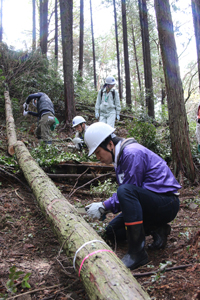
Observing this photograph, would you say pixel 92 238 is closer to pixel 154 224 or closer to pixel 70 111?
pixel 154 224

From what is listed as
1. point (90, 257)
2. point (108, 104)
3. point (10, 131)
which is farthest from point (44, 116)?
point (90, 257)

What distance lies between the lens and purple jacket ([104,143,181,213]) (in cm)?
250

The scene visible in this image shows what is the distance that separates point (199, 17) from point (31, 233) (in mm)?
8390

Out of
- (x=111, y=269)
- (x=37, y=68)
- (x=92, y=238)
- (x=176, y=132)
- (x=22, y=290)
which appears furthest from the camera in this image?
(x=37, y=68)

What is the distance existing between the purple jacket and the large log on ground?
2.13 ft

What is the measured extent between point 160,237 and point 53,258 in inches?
50.2

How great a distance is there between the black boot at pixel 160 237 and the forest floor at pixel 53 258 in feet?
0.23

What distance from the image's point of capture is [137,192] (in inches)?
98.3

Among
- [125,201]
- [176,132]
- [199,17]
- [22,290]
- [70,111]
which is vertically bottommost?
[22,290]

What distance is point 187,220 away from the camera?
364 cm

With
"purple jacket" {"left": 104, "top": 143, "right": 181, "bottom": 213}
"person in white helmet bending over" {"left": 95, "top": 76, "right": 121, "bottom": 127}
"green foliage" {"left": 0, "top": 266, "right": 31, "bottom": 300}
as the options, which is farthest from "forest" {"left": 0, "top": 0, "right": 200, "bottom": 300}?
"person in white helmet bending over" {"left": 95, "top": 76, "right": 121, "bottom": 127}

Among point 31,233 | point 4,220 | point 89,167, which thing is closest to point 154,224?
point 31,233

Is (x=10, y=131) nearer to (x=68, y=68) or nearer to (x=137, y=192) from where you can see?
(x=68, y=68)

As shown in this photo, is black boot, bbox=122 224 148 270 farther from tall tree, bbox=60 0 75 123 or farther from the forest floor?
tall tree, bbox=60 0 75 123
